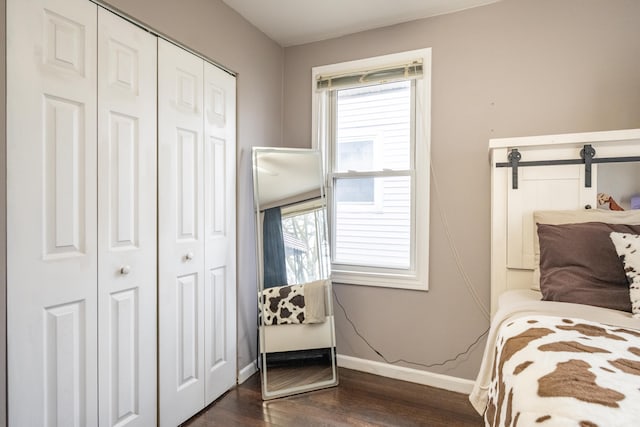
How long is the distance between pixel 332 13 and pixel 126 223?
→ 187 centimetres

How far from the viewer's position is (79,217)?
1406 millimetres

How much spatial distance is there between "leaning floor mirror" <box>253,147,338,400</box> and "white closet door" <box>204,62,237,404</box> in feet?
0.65

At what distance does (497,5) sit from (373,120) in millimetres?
1043

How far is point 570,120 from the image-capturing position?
202 centimetres

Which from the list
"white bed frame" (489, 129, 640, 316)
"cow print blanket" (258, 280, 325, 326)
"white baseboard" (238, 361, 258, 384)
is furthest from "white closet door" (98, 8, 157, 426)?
"white bed frame" (489, 129, 640, 316)

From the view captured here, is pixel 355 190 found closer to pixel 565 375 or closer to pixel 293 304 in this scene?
pixel 293 304

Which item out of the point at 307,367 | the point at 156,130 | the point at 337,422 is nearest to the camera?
the point at 156,130

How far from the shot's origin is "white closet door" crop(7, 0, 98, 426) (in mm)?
1206

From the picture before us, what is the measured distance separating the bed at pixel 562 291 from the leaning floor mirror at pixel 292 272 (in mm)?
1157

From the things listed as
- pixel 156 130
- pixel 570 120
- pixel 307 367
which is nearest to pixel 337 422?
pixel 307 367

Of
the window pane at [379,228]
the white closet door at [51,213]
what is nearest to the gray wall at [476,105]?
the window pane at [379,228]

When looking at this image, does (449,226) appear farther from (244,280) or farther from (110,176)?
(110,176)

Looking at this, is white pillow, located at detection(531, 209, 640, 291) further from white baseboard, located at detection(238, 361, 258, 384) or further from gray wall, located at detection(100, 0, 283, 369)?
white baseboard, located at detection(238, 361, 258, 384)

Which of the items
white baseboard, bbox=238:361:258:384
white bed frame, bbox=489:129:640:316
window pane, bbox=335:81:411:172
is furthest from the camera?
window pane, bbox=335:81:411:172
